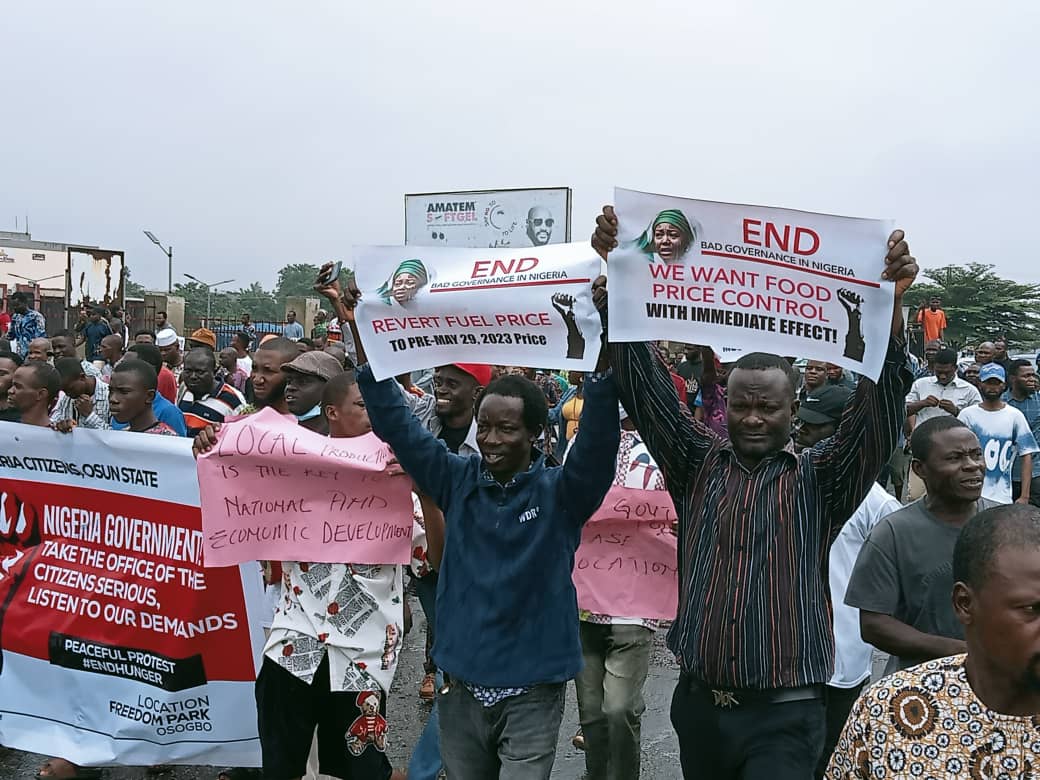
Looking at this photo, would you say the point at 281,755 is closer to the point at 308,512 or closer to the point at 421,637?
the point at 308,512

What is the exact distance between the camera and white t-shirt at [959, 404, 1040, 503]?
7414mm

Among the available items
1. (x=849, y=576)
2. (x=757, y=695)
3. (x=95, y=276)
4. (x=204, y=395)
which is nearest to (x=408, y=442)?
(x=757, y=695)

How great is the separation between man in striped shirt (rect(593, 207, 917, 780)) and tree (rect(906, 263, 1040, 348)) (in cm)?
3820

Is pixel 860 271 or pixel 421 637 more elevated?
pixel 860 271

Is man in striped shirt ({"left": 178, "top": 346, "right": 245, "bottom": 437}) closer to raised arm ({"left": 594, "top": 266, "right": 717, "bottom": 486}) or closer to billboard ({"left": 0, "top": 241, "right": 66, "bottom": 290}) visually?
raised arm ({"left": 594, "top": 266, "right": 717, "bottom": 486})

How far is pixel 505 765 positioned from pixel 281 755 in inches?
42.1

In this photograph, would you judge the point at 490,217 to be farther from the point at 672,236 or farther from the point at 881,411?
the point at 881,411

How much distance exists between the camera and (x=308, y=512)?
13.2ft

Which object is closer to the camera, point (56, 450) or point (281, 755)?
point (281, 755)

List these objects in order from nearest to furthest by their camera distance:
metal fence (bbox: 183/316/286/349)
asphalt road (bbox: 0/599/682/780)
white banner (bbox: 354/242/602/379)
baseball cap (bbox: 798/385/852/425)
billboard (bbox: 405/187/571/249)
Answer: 1. white banner (bbox: 354/242/602/379)
2. baseball cap (bbox: 798/385/852/425)
3. asphalt road (bbox: 0/599/682/780)
4. metal fence (bbox: 183/316/286/349)
5. billboard (bbox: 405/187/571/249)

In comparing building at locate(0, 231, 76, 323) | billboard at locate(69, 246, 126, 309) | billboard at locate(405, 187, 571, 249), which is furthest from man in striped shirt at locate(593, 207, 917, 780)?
building at locate(0, 231, 76, 323)

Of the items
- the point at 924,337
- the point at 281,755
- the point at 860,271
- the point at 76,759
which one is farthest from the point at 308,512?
the point at 924,337

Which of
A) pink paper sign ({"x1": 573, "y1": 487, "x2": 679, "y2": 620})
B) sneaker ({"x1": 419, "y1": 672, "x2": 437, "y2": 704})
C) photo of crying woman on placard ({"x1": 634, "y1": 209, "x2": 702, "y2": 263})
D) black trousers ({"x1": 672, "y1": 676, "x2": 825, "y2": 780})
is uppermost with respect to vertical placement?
photo of crying woman on placard ({"x1": 634, "y1": 209, "x2": 702, "y2": 263})

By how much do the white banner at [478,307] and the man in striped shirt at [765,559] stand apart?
0.62 feet
